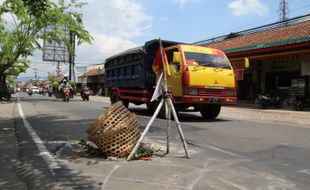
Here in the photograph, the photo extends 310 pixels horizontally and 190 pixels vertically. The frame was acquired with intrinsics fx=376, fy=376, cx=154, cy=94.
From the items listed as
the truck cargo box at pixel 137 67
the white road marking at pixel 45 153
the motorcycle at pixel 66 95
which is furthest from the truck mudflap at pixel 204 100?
the motorcycle at pixel 66 95

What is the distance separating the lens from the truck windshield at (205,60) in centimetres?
1228

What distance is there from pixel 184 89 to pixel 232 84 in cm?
183

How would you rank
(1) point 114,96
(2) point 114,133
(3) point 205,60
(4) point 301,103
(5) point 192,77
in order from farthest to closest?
(4) point 301,103
(1) point 114,96
(3) point 205,60
(5) point 192,77
(2) point 114,133

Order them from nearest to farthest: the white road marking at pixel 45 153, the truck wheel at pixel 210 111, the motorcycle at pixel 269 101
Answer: the white road marking at pixel 45 153, the truck wheel at pixel 210 111, the motorcycle at pixel 269 101

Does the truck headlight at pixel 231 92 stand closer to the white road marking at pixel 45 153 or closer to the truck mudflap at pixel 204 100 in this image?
the truck mudflap at pixel 204 100

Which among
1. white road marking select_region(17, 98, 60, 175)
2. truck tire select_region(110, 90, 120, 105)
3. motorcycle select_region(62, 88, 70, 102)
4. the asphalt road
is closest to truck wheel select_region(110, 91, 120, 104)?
truck tire select_region(110, 90, 120, 105)

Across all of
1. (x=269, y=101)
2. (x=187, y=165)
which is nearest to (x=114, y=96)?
(x=269, y=101)

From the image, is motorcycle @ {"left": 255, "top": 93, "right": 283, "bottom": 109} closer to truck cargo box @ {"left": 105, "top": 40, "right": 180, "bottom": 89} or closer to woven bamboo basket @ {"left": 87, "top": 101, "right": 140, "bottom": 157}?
truck cargo box @ {"left": 105, "top": 40, "right": 180, "bottom": 89}

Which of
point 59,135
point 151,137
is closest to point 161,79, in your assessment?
point 151,137

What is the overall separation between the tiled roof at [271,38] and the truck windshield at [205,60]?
7095mm

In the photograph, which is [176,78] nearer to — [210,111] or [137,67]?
[210,111]

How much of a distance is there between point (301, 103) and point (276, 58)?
3918mm

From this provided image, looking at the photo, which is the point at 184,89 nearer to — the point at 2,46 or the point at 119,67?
the point at 119,67

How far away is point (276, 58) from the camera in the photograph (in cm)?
2178
